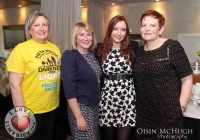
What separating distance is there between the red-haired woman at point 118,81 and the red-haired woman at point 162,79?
134mm

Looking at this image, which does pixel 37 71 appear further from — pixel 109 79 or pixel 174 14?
pixel 174 14

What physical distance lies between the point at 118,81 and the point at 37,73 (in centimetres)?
55

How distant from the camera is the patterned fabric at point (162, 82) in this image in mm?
1162

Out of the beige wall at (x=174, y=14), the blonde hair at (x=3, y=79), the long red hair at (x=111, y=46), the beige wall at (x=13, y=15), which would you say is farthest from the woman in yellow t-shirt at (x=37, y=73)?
the beige wall at (x=13, y=15)

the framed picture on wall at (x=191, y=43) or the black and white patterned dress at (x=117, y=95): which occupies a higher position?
the framed picture on wall at (x=191, y=43)

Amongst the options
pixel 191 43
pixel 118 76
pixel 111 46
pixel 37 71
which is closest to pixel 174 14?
pixel 191 43

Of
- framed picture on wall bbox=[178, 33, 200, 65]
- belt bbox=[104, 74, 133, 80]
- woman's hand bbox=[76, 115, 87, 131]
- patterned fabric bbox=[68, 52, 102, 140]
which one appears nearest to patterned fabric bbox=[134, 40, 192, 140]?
belt bbox=[104, 74, 133, 80]

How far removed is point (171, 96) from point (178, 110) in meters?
0.10

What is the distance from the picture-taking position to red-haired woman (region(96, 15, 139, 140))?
4.57 ft

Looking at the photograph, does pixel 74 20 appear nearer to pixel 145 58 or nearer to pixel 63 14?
pixel 63 14

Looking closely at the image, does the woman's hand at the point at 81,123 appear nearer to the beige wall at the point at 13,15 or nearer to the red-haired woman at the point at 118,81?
the red-haired woman at the point at 118,81

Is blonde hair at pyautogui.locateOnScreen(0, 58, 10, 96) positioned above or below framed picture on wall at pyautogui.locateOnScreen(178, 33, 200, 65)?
below

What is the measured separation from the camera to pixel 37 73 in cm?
128

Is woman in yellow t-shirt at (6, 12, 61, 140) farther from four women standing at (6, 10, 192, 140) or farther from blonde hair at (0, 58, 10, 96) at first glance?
blonde hair at (0, 58, 10, 96)
